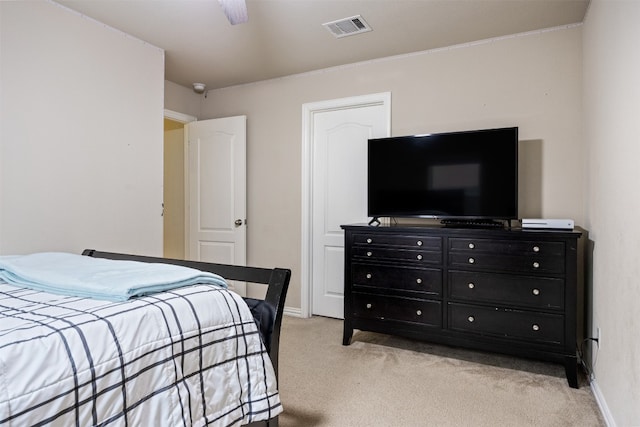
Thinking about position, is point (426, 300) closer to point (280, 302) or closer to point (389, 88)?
point (280, 302)

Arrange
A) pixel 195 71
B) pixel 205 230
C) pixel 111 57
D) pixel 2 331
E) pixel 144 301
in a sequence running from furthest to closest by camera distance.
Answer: pixel 205 230
pixel 195 71
pixel 111 57
pixel 144 301
pixel 2 331

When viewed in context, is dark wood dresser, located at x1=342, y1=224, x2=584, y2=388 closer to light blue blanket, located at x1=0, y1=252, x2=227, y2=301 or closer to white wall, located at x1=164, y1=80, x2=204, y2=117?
light blue blanket, located at x1=0, y1=252, x2=227, y2=301

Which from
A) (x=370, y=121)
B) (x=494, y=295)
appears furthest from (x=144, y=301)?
(x=370, y=121)

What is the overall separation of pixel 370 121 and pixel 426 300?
168 centimetres

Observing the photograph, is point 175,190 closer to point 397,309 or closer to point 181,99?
point 181,99

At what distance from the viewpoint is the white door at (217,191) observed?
4.03 m

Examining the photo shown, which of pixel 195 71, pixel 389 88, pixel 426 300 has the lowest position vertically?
pixel 426 300

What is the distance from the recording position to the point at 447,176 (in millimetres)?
2898

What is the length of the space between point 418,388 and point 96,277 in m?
1.81

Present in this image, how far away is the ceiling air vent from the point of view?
273 centimetres

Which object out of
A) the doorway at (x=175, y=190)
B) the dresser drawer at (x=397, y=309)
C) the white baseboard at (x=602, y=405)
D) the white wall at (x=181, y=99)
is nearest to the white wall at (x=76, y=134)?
the white wall at (x=181, y=99)

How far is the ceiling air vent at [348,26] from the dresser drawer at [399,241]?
4.97ft

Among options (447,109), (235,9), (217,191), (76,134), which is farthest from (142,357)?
(217,191)

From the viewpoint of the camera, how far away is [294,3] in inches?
98.5
